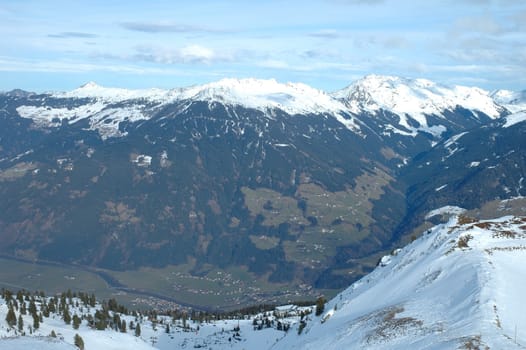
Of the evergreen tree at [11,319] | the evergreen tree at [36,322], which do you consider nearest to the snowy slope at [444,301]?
the evergreen tree at [36,322]

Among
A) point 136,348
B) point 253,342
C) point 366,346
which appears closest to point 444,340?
point 366,346

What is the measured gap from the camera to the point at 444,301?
76.6 m

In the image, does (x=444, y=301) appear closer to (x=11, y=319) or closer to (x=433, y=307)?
(x=433, y=307)

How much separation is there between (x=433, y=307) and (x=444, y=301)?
1.99 meters

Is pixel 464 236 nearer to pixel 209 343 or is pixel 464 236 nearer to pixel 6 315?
pixel 209 343

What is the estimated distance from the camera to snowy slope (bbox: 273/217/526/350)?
62.1 metres

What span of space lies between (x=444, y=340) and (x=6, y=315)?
117522 mm

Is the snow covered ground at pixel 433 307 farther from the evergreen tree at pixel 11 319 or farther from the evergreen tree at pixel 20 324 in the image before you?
the evergreen tree at pixel 20 324

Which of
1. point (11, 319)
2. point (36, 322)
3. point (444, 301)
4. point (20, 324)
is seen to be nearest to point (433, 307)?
point (444, 301)

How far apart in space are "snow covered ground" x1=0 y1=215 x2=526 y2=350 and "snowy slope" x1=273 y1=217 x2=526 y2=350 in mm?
93

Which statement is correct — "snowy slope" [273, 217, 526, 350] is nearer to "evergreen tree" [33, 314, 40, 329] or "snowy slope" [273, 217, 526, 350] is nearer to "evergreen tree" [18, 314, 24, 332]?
"evergreen tree" [33, 314, 40, 329]

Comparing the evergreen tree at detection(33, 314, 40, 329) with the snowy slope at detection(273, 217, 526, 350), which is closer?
the snowy slope at detection(273, 217, 526, 350)

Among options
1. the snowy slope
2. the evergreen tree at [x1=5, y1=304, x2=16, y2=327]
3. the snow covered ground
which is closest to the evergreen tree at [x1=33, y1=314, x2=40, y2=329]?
the snow covered ground

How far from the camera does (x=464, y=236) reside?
109875mm
